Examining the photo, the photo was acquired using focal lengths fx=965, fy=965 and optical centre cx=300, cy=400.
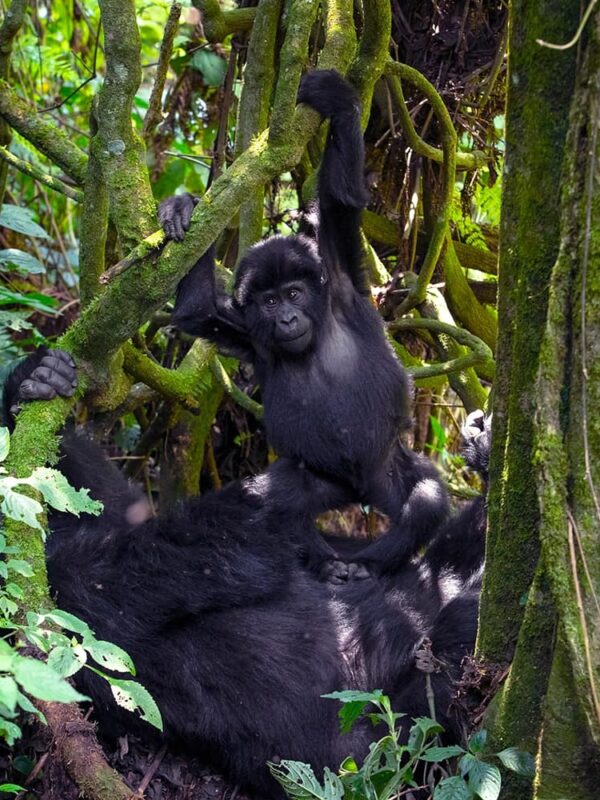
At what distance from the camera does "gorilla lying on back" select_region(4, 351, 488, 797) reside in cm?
313

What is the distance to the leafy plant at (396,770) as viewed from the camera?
1.97 meters

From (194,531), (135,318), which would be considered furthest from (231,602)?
(135,318)

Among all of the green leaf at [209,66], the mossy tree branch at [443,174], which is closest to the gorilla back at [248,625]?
the mossy tree branch at [443,174]

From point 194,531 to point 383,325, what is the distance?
1.33 metres

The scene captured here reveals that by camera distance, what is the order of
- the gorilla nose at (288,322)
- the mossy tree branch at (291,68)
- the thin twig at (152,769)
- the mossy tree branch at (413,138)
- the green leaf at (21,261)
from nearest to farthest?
the mossy tree branch at (291,68) → the thin twig at (152,769) → the gorilla nose at (288,322) → the mossy tree branch at (413,138) → the green leaf at (21,261)

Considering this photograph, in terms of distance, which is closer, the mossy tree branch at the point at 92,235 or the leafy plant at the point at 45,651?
the leafy plant at the point at 45,651

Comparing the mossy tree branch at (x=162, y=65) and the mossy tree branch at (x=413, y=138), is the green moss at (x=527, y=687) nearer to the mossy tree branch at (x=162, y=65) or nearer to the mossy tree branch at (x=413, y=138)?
the mossy tree branch at (x=162, y=65)

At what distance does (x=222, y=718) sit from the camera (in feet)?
10.3

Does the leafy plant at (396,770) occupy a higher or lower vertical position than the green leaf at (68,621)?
lower

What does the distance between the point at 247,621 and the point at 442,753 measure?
1301 mm

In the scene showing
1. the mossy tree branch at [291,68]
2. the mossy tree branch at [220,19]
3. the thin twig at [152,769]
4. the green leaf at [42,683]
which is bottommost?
the thin twig at [152,769]

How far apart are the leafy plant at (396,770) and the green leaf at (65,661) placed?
0.59 meters

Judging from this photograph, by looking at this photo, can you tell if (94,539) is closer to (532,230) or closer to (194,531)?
(194,531)

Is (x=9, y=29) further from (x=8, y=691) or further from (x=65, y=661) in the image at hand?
(x=8, y=691)
